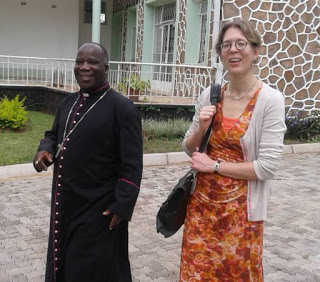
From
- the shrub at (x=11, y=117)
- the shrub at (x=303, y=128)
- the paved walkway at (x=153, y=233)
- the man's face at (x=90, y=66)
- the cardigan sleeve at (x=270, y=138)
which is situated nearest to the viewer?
the cardigan sleeve at (x=270, y=138)

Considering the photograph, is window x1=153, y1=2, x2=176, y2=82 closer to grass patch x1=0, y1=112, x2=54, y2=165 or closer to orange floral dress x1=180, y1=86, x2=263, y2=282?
grass patch x1=0, y1=112, x2=54, y2=165

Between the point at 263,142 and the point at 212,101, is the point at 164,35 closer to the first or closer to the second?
the point at 212,101

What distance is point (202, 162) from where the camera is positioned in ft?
6.98

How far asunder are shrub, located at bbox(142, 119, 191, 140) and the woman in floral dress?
6.28 m

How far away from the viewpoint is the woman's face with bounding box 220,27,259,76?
2.03 metres

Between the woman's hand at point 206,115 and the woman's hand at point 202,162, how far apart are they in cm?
15

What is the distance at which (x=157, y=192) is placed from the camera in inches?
226

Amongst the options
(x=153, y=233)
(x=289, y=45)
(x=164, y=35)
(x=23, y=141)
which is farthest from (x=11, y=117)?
(x=289, y=45)

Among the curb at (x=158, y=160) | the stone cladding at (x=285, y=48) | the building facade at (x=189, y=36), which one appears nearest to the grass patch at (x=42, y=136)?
the curb at (x=158, y=160)

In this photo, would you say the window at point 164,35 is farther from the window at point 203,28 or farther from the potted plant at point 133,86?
the potted plant at point 133,86

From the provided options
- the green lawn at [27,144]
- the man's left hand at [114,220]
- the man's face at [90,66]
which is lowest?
the green lawn at [27,144]

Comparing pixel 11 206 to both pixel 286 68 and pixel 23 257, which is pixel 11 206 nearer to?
pixel 23 257

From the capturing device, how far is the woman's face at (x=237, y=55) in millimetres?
2029

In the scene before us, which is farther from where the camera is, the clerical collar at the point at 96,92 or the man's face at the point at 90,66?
the clerical collar at the point at 96,92
